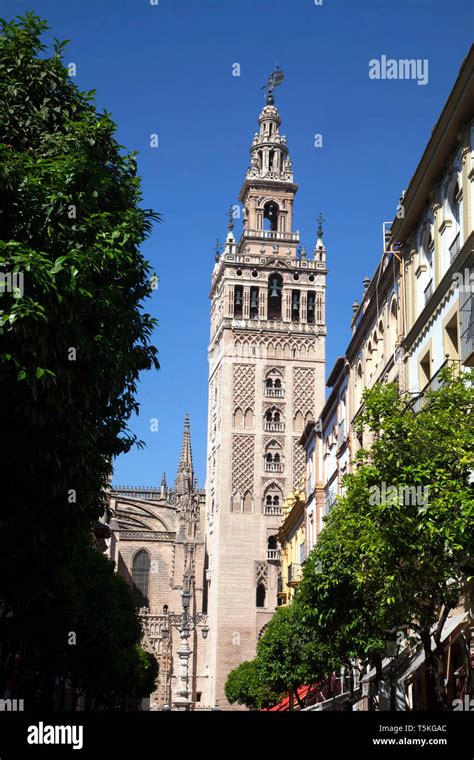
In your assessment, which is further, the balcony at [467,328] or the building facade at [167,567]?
the building facade at [167,567]

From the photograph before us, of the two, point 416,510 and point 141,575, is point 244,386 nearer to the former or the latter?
point 141,575

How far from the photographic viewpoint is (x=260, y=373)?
7900 centimetres

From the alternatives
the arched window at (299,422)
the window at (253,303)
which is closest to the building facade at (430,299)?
the arched window at (299,422)

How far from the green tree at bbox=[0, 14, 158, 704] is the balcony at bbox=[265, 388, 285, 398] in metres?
60.2

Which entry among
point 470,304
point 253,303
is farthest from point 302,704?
point 253,303

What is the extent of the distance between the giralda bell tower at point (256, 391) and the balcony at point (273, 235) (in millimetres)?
79

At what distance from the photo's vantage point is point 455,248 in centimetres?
2261

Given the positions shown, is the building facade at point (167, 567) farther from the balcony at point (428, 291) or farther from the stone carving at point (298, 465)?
the balcony at point (428, 291)

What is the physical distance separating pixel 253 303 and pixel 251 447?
11561 millimetres

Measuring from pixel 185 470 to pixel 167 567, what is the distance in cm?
1025

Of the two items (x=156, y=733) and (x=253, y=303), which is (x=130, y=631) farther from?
(x=253, y=303)

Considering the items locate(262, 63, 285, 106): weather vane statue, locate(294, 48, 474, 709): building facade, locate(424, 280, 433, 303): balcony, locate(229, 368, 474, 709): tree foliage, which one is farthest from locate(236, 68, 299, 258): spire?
locate(229, 368, 474, 709): tree foliage

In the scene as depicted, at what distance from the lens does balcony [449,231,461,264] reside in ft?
72.9

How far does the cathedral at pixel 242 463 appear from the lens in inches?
2911
